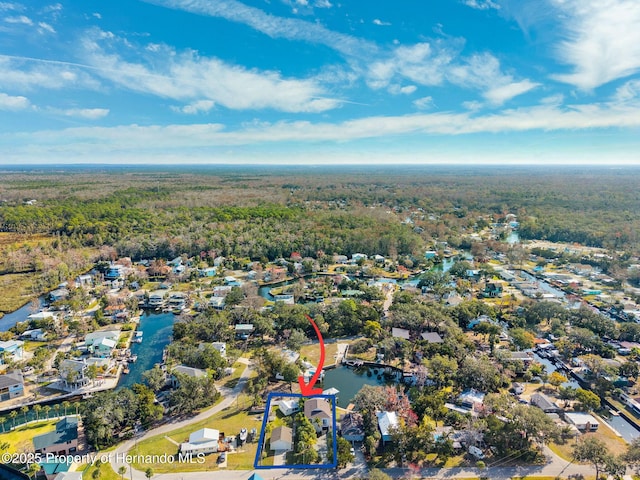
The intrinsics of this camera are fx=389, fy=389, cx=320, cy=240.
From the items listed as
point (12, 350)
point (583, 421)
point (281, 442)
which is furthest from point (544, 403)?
point (12, 350)

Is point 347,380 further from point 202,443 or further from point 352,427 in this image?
point 202,443

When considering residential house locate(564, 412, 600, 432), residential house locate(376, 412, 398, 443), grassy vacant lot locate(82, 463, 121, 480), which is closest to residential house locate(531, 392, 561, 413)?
residential house locate(564, 412, 600, 432)

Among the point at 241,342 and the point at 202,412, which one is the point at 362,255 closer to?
the point at 241,342

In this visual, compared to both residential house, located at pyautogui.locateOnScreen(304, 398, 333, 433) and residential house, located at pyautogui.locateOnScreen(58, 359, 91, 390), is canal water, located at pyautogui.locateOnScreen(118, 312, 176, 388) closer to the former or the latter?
residential house, located at pyautogui.locateOnScreen(58, 359, 91, 390)

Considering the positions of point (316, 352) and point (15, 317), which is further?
point (15, 317)

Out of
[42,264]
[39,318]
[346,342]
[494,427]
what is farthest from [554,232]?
[42,264]
